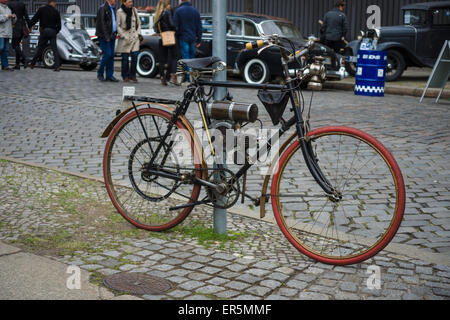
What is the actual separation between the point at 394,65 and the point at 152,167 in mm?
13275

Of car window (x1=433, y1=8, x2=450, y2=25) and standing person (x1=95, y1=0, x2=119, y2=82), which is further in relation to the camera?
car window (x1=433, y1=8, x2=450, y2=25)

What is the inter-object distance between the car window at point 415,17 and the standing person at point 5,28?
10598mm

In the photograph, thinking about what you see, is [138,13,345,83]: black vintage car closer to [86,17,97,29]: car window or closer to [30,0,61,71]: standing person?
[30,0,61,71]: standing person

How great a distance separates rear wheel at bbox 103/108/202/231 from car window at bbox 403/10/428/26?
13570 mm

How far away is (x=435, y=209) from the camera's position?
5324mm

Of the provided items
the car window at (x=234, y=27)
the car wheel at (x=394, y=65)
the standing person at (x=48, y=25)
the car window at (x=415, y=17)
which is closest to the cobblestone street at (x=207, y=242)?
the car window at (x=234, y=27)

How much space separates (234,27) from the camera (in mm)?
16109

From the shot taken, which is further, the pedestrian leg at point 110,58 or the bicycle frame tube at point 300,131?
the pedestrian leg at point 110,58

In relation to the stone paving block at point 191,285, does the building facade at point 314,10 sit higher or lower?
higher

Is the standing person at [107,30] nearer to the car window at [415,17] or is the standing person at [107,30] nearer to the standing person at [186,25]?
the standing person at [186,25]

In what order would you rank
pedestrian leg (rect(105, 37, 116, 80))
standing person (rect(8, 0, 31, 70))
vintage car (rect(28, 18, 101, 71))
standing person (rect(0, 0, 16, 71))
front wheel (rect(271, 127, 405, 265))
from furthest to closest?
vintage car (rect(28, 18, 101, 71)) → standing person (rect(8, 0, 31, 70)) → standing person (rect(0, 0, 16, 71)) → pedestrian leg (rect(105, 37, 116, 80)) → front wheel (rect(271, 127, 405, 265))

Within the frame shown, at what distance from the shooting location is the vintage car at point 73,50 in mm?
18453

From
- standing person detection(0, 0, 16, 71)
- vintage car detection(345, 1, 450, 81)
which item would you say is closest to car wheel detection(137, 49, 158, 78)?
standing person detection(0, 0, 16, 71)

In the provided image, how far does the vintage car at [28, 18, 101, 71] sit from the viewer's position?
1845 cm
